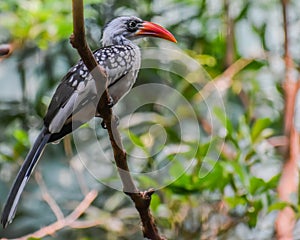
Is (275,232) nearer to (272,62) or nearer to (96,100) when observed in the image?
(272,62)

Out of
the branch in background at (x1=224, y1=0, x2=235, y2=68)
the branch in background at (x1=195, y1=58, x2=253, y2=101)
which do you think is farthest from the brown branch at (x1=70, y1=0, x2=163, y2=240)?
the branch in background at (x1=224, y1=0, x2=235, y2=68)

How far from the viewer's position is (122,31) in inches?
77.7

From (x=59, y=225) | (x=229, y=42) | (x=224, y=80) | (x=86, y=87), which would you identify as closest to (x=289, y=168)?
(x=224, y=80)

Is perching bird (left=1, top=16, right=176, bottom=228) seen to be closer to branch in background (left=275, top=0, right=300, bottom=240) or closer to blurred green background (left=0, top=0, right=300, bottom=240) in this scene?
blurred green background (left=0, top=0, right=300, bottom=240)

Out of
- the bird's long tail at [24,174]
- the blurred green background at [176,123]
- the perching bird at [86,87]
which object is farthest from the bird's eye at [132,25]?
the blurred green background at [176,123]

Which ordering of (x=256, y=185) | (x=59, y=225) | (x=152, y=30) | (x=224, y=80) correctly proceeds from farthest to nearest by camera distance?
(x=224, y=80), (x=256, y=185), (x=59, y=225), (x=152, y=30)

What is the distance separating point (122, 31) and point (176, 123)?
1144 mm

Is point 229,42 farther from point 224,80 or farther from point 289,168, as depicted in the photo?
point 289,168

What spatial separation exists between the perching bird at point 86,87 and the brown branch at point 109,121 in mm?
61

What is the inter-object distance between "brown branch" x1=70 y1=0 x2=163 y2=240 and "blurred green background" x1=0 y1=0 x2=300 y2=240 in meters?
0.76

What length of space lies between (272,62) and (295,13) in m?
0.26

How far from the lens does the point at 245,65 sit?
3076 millimetres

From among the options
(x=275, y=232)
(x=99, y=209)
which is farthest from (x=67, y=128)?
(x=99, y=209)

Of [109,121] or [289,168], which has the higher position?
[109,121]
